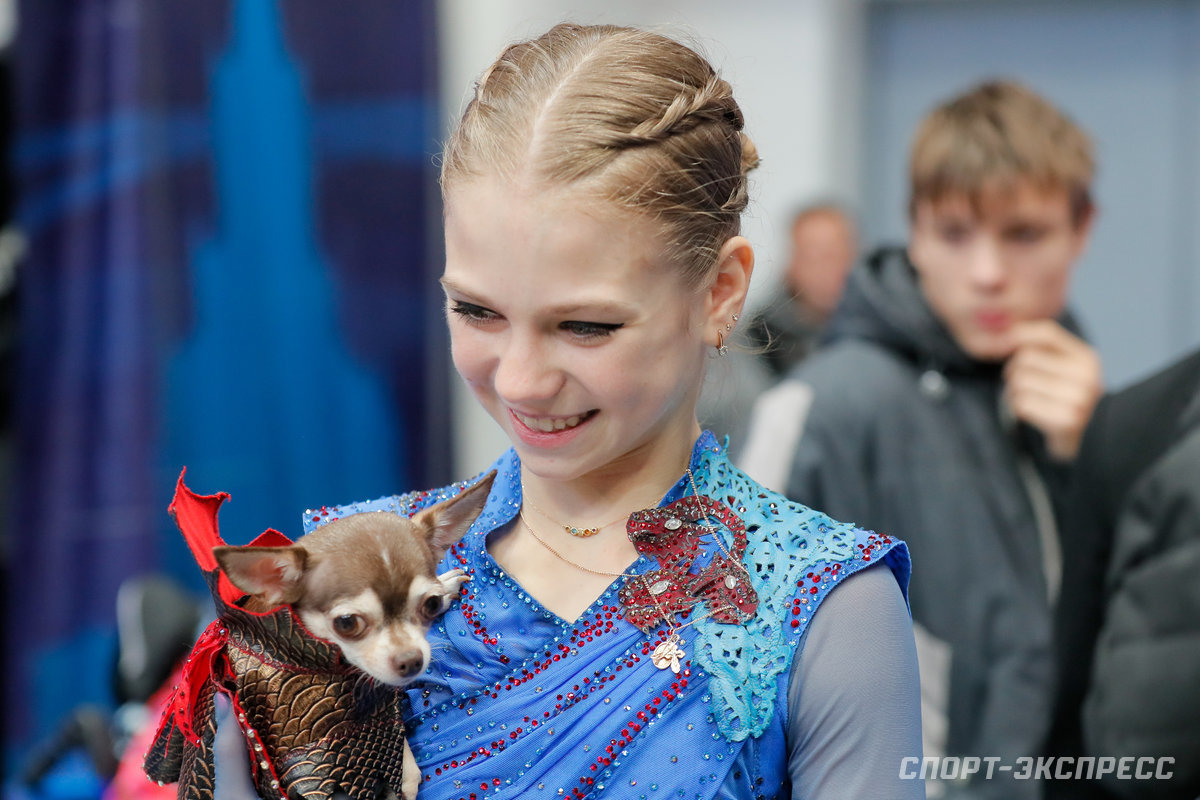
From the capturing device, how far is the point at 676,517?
101cm

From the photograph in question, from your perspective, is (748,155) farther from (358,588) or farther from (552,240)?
(358,588)

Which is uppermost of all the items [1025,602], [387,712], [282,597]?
[282,597]

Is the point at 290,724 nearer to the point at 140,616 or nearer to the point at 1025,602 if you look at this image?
the point at 1025,602

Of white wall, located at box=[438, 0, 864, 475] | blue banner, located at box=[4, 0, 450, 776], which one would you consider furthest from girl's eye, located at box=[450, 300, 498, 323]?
white wall, located at box=[438, 0, 864, 475]

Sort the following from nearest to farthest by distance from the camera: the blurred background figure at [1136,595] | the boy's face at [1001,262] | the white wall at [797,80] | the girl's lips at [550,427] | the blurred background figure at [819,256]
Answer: the girl's lips at [550,427] → the blurred background figure at [1136,595] → the boy's face at [1001,262] → the blurred background figure at [819,256] → the white wall at [797,80]

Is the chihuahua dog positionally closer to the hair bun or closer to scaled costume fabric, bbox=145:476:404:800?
scaled costume fabric, bbox=145:476:404:800

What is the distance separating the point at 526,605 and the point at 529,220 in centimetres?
33

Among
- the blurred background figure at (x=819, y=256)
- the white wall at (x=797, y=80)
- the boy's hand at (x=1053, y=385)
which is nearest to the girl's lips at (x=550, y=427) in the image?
the boy's hand at (x=1053, y=385)

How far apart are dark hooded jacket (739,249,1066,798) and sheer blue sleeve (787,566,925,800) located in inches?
38.5

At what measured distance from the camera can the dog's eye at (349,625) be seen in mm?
889

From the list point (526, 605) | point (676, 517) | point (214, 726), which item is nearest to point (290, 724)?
point (214, 726)

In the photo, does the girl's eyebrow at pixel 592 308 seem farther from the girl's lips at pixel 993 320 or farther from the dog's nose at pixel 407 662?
the girl's lips at pixel 993 320

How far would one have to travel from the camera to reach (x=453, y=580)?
101cm

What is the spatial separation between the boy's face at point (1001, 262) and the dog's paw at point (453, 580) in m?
1.28
